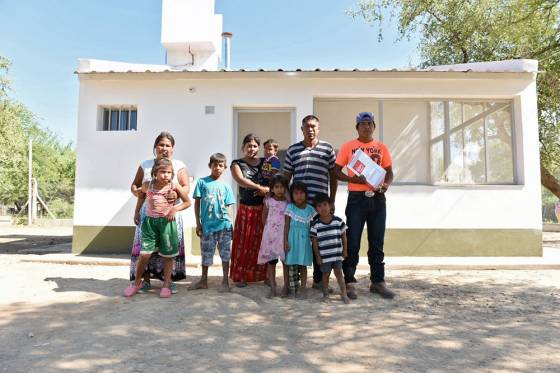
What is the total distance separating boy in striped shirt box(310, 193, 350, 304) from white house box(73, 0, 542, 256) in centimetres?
285

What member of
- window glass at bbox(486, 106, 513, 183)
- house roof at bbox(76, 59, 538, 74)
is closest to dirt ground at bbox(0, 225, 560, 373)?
→ window glass at bbox(486, 106, 513, 183)

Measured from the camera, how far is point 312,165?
3.87m

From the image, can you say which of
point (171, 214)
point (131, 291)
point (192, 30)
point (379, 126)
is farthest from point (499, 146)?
point (192, 30)

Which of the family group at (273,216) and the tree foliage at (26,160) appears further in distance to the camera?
the tree foliage at (26,160)

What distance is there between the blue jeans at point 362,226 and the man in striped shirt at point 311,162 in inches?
10.2

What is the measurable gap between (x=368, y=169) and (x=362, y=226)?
60cm

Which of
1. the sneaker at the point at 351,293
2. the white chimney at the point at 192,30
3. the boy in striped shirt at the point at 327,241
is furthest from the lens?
the white chimney at the point at 192,30

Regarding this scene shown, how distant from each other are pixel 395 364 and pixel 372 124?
2388 millimetres

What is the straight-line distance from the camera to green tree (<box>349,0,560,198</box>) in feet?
32.7

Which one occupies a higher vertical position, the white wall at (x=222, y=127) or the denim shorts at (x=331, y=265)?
the white wall at (x=222, y=127)

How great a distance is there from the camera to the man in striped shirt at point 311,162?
3.87 m

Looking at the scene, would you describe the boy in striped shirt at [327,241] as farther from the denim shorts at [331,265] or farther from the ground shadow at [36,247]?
the ground shadow at [36,247]

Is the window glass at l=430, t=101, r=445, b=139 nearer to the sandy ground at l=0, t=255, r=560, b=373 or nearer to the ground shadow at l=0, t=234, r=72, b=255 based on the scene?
the sandy ground at l=0, t=255, r=560, b=373

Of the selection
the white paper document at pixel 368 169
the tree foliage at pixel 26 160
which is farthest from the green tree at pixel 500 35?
the tree foliage at pixel 26 160
